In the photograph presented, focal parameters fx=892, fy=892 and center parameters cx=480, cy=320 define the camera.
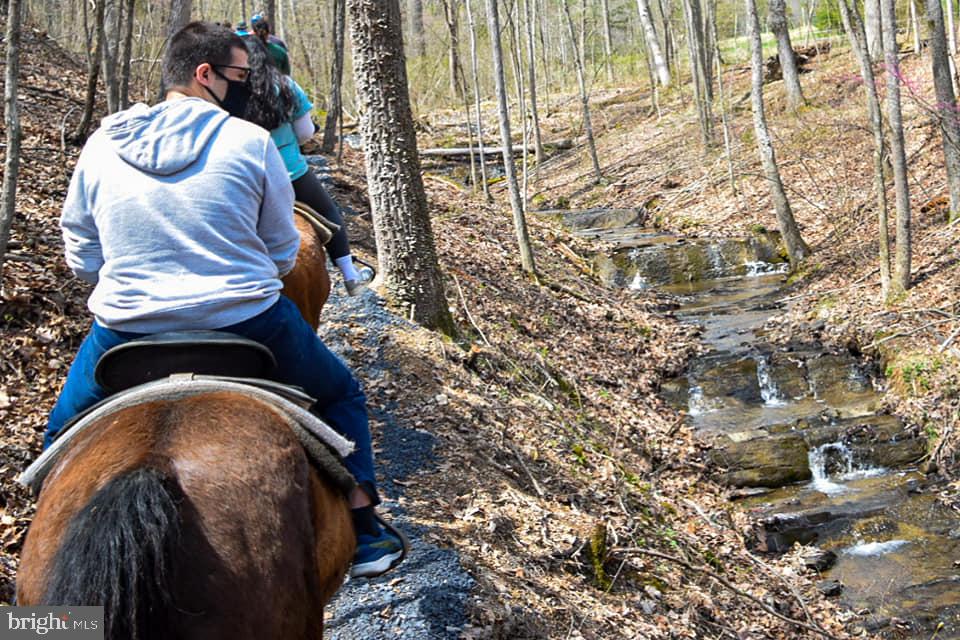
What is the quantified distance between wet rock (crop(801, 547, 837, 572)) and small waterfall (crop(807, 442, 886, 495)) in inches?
65.1

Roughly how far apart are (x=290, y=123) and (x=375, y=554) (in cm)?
309

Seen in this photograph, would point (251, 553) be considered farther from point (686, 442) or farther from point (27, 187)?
point (686, 442)

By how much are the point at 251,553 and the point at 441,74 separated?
32.0 meters

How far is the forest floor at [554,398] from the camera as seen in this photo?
5.75 m

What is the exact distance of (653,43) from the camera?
114 feet

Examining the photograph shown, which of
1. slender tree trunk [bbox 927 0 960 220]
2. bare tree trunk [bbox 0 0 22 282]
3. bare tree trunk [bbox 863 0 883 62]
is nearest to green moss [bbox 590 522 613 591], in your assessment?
bare tree trunk [bbox 0 0 22 282]

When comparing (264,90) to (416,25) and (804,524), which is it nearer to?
(804,524)

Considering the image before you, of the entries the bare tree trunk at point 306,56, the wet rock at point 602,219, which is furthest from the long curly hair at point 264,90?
the bare tree trunk at point 306,56

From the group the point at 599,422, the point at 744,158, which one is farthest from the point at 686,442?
the point at 744,158

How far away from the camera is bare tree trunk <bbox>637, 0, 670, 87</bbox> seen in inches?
1347

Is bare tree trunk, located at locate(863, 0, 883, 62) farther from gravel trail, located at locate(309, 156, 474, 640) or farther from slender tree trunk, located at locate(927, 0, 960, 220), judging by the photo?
gravel trail, located at locate(309, 156, 474, 640)

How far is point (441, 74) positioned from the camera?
3297 centimetres

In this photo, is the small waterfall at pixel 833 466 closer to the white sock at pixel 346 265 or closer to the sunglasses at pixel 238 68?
the white sock at pixel 346 265

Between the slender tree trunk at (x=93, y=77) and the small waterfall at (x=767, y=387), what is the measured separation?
30.7ft
